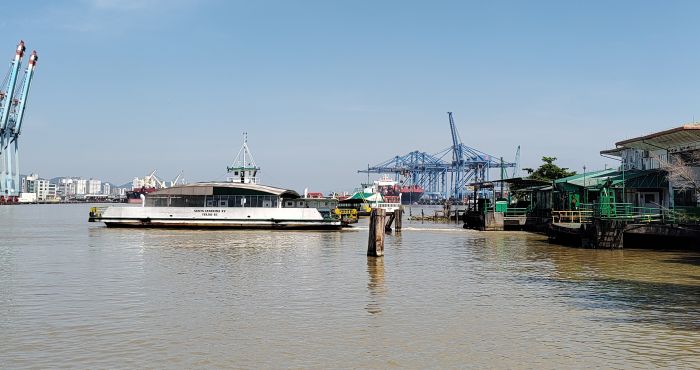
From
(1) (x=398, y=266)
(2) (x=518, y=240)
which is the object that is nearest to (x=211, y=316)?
(1) (x=398, y=266)

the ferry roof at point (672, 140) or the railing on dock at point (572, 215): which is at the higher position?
the ferry roof at point (672, 140)

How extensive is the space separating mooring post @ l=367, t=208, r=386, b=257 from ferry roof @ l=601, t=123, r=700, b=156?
19855 millimetres

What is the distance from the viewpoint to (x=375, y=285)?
71.6 feet

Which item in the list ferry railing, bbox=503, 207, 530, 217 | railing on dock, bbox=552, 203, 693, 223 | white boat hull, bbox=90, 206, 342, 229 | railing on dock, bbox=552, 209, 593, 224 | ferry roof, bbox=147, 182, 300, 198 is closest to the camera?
railing on dock, bbox=552, 203, 693, 223

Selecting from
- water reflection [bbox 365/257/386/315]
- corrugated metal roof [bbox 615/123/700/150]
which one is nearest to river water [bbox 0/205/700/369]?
water reflection [bbox 365/257/386/315]

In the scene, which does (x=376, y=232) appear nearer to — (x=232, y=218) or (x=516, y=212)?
(x=232, y=218)

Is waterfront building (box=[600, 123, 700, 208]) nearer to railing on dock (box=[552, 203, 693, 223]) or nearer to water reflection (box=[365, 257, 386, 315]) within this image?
railing on dock (box=[552, 203, 693, 223])

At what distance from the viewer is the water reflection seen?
695 inches

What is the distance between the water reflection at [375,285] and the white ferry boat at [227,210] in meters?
22.8

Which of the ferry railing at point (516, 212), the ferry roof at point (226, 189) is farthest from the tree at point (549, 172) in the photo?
the ferry roof at point (226, 189)

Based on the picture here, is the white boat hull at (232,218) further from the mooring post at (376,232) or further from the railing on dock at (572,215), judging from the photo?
the mooring post at (376,232)

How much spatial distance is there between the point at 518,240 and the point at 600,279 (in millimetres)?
21305

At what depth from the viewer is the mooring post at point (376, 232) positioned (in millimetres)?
29759

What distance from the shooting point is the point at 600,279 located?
23156mm
